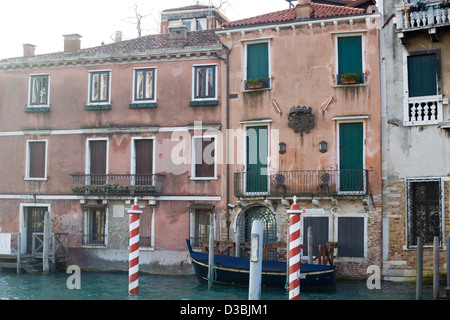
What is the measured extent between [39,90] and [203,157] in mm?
5905

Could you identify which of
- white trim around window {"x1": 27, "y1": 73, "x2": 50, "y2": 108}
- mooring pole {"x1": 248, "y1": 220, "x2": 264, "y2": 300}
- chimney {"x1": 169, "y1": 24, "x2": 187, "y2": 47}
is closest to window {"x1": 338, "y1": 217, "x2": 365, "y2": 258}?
chimney {"x1": 169, "y1": 24, "x2": 187, "y2": 47}

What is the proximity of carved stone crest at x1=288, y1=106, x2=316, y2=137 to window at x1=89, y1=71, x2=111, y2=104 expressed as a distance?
576cm

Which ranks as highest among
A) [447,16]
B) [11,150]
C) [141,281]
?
[447,16]

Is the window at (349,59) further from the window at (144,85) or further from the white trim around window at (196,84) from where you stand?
the window at (144,85)

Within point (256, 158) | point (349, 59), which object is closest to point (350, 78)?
point (349, 59)

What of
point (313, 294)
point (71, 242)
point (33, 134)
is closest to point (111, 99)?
point (33, 134)

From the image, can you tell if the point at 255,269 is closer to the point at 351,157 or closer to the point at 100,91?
the point at 351,157

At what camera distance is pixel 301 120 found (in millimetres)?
17438

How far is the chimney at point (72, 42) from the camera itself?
20.5 m

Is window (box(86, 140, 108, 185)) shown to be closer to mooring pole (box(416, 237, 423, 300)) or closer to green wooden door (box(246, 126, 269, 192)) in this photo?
green wooden door (box(246, 126, 269, 192))

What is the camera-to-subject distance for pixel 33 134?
20.0 meters

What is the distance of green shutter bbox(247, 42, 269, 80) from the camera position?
59.1 feet
